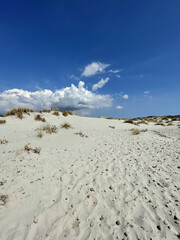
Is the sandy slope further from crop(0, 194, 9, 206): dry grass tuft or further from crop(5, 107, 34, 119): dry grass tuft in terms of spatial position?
crop(5, 107, 34, 119): dry grass tuft

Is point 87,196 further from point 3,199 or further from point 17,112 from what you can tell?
point 17,112

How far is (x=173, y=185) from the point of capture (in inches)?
138

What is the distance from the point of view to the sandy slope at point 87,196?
224cm

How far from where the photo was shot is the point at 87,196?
304cm

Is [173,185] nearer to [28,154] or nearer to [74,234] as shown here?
[74,234]

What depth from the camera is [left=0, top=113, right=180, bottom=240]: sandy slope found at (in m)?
2.24

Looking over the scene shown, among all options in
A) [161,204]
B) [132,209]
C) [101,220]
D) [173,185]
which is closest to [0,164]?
[101,220]

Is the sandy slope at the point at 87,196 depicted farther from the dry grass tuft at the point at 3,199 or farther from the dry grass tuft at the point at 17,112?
the dry grass tuft at the point at 17,112

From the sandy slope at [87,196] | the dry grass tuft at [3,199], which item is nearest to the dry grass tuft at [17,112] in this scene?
the sandy slope at [87,196]

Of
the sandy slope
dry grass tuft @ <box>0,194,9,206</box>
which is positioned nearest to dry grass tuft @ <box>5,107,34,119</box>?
the sandy slope

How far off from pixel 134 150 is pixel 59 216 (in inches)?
196

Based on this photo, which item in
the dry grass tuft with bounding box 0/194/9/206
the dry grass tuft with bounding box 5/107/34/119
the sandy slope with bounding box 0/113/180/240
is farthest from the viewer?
the dry grass tuft with bounding box 5/107/34/119

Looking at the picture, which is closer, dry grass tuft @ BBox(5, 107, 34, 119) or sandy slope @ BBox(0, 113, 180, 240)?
sandy slope @ BBox(0, 113, 180, 240)

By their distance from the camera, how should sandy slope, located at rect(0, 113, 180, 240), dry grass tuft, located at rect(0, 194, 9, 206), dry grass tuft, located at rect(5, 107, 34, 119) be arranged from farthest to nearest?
dry grass tuft, located at rect(5, 107, 34, 119) < dry grass tuft, located at rect(0, 194, 9, 206) < sandy slope, located at rect(0, 113, 180, 240)
